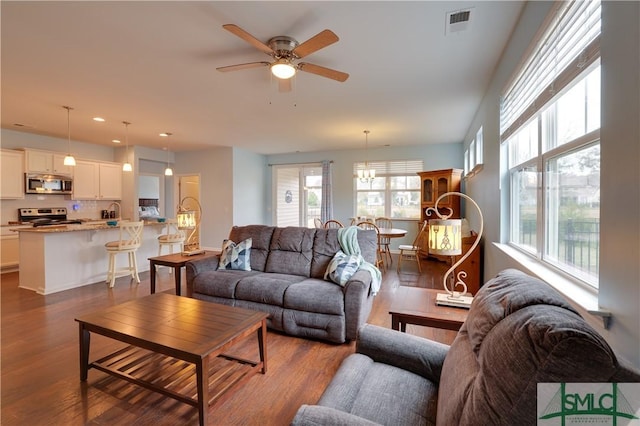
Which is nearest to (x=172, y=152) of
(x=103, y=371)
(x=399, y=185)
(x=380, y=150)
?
(x=380, y=150)

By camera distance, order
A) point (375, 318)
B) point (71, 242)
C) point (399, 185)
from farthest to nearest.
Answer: point (399, 185) < point (71, 242) < point (375, 318)

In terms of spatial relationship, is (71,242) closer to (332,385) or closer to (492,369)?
(332,385)

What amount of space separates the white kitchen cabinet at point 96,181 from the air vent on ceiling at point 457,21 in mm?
7410

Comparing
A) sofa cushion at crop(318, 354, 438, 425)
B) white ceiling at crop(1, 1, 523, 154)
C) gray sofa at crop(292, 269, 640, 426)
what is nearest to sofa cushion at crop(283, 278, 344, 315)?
gray sofa at crop(292, 269, 640, 426)

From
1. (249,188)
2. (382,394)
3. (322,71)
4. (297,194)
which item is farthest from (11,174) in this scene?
(382,394)

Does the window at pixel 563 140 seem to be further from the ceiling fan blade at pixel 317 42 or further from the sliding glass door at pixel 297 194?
the sliding glass door at pixel 297 194

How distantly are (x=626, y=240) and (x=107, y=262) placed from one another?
6017 mm

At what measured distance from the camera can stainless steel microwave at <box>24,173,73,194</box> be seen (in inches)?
221

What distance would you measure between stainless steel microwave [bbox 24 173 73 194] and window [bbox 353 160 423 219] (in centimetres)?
643

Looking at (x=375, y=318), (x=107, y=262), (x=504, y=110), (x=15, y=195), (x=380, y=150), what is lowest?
(x=375, y=318)

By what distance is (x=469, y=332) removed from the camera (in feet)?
3.70

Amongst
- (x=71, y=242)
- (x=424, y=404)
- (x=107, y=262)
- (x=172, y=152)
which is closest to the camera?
(x=424, y=404)

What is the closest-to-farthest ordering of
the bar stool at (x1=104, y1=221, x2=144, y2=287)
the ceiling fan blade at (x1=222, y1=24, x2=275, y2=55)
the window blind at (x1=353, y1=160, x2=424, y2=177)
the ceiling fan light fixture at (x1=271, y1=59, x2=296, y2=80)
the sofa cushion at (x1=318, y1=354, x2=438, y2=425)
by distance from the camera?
the sofa cushion at (x1=318, y1=354, x2=438, y2=425), the ceiling fan blade at (x1=222, y1=24, x2=275, y2=55), the ceiling fan light fixture at (x1=271, y1=59, x2=296, y2=80), the bar stool at (x1=104, y1=221, x2=144, y2=287), the window blind at (x1=353, y1=160, x2=424, y2=177)

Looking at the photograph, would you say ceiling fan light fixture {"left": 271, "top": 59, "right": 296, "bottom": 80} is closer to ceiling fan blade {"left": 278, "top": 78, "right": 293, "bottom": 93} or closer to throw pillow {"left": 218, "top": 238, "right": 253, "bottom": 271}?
ceiling fan blade {"left": 278, "top": 78, "right": 293, "bottom": 93}
